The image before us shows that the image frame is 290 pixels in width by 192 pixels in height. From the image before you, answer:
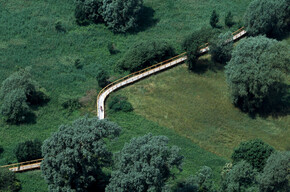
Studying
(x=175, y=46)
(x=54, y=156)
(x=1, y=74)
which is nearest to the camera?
(x=54, y=156)

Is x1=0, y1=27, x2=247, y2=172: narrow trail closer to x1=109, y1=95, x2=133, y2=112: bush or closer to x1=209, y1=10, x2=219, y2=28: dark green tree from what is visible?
x1=109, y1=95, x2=133, y2=112: bush

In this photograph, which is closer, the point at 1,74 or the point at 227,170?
the point at 227,170

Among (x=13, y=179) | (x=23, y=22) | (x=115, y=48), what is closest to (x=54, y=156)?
(x=13, y=179)

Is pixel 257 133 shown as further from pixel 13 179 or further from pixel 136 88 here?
pixel 13 179

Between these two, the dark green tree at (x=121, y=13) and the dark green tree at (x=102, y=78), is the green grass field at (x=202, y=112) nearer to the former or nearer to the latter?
the dark green tree at (x=102, y=78)

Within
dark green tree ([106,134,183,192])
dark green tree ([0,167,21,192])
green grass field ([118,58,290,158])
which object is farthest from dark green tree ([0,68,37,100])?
dark green tree ([106,134,183,192])

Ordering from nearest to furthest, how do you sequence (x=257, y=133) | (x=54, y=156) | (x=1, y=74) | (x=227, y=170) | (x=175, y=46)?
(x=54, y=156), (x=227, y=170), (x=257, y=133), (x=1, y=74), (x=175, y=46)

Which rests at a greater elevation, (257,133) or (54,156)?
(54,156)

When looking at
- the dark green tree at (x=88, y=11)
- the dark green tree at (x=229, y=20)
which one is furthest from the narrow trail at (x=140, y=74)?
the dark green tree at (x=88, y=11)

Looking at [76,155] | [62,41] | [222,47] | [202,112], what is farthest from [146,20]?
[76,155]
